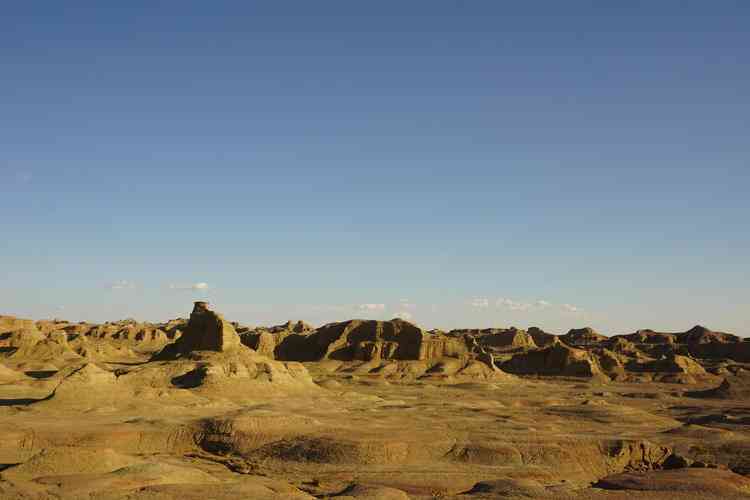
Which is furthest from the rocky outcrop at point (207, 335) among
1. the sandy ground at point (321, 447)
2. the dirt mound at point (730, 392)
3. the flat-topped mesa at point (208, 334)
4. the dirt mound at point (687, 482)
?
the dirt mound at point (730, 392)

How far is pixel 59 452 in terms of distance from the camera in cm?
3406

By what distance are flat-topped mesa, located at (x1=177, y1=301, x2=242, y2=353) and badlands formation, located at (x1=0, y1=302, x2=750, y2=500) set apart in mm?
200

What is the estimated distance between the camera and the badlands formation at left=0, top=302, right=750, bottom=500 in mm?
33875

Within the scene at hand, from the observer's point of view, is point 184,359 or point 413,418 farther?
point 184,359

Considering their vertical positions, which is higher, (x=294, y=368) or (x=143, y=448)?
(x=294, y=368)

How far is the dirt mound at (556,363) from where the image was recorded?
12681 cm

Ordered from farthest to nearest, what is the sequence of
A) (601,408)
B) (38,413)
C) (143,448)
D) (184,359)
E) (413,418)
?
(184,359) → (601,408) → (413,418) → (38,413) → (143,448)

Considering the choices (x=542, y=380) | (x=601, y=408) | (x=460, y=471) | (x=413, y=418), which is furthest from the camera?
(x=542, y=380)

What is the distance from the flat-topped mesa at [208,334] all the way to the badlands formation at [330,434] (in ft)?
0.66

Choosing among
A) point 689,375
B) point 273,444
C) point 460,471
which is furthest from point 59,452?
point 689,375

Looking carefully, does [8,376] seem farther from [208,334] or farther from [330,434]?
[330,434]

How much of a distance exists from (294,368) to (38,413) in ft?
109

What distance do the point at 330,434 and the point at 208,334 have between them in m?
44.2

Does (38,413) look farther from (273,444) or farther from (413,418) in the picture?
(413,418)
